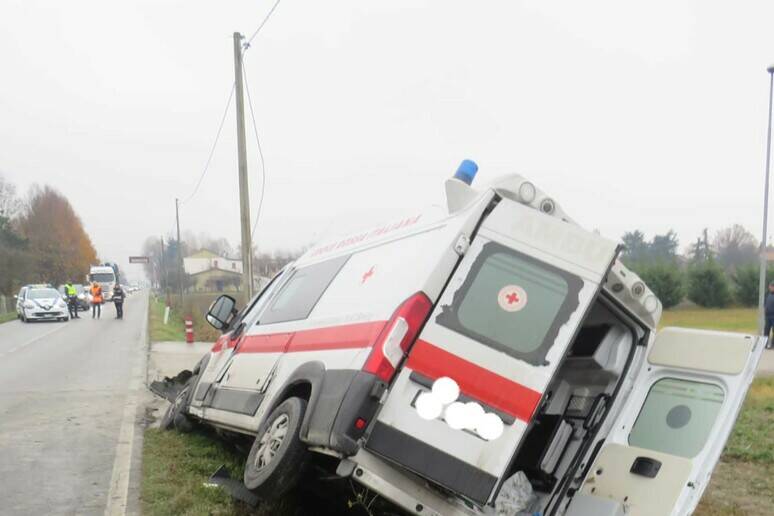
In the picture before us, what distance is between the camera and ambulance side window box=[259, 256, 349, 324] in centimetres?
504

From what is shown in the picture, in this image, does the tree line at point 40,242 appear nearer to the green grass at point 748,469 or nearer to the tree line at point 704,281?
the tree line at point 704,281

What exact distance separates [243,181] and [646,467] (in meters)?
12.0

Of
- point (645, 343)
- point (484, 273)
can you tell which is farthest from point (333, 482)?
point (645, 343)

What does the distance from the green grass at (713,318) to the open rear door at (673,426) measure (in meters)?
22.5

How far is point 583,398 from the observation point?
4590mm

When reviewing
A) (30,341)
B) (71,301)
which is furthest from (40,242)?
(30,341)

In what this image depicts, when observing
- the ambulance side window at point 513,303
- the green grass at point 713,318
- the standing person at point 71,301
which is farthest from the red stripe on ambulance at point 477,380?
the standing person at point 71,301

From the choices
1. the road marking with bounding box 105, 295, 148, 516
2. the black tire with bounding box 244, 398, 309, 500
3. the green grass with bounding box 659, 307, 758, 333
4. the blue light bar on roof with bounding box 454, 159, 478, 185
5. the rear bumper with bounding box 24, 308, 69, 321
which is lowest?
the rear bumper with bounding box 24, 308, 69, 321

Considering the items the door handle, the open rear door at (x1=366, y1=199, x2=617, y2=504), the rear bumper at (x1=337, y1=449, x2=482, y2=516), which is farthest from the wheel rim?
the door handle

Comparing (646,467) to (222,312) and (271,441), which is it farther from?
(222,312)

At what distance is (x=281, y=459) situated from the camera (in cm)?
382

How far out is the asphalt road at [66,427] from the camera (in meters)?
5.40

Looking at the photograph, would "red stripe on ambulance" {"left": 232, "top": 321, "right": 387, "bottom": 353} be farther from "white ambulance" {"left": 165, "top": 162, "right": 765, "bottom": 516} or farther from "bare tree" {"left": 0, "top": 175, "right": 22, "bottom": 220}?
"bare tree" {"left": 0, "top": 175, "right": 22, "bottom": 220}

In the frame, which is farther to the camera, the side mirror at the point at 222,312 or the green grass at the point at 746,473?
the side mirror at the point at 222,312
